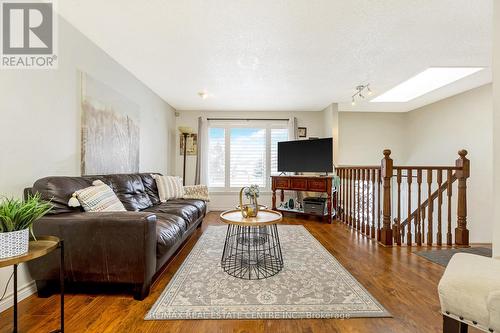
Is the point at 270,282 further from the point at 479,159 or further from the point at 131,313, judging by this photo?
the point at 479,159

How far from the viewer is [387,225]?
283 cm

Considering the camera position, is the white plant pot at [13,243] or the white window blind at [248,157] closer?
the white plant pot at [13,243]

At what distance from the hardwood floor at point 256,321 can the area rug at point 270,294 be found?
0.20ft

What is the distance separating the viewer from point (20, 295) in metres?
1.62

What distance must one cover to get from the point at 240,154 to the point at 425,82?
11.7ft

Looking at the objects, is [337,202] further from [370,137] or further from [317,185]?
[370,137]

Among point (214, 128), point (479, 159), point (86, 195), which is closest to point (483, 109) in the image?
point (479, 159)

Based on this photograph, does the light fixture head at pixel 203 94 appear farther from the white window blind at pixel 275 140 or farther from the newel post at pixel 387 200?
the newel post at pixel 387 200

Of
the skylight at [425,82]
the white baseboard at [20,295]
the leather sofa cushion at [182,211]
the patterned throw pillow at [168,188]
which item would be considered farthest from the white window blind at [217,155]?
the white baseboard at [20,295]

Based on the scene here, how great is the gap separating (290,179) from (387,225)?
1.97 meters

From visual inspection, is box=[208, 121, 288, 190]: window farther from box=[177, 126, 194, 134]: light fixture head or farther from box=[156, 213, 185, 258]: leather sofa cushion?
box=[156, 213, 185, 258]: leather sofa cushion

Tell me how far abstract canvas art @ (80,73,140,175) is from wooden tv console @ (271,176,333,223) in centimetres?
261

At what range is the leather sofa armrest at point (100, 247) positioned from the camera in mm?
1585

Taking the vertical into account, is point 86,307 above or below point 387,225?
below
